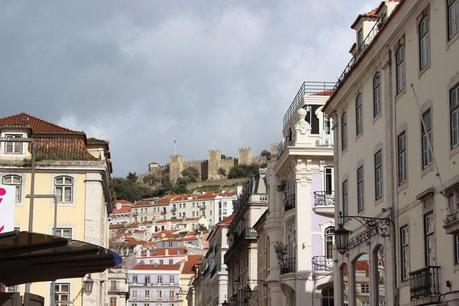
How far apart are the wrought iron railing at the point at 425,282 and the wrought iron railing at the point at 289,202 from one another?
83.3 feet

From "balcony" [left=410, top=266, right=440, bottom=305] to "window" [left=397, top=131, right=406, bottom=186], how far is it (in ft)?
12.1

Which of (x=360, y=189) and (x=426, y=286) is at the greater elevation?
(x=360, y=189)

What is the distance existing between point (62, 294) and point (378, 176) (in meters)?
28.5

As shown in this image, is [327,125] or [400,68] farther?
[327,125]

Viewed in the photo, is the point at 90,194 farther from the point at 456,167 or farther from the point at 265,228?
the point at 456,167

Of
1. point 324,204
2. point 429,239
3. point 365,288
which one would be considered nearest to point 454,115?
point 429,239

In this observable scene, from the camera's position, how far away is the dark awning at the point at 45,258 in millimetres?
16234

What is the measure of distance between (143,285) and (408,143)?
504 ft

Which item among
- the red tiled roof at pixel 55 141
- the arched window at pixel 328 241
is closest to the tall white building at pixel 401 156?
the arched window at pixel 328 241

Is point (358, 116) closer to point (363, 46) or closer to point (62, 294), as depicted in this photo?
point (363, 46)

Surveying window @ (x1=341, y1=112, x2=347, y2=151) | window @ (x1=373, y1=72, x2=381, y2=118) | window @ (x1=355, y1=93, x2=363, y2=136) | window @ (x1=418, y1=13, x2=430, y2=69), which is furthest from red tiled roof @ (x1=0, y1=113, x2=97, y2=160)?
window @ (x1=418, y1=13, x2=430, y2=69)

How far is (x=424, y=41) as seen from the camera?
30.6 metres

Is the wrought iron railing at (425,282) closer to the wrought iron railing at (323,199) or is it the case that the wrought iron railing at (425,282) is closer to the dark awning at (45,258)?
the dark awning at (45,258)

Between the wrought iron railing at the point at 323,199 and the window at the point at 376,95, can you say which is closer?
the window at the point at 376,95
